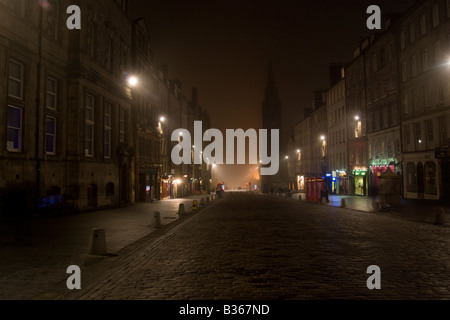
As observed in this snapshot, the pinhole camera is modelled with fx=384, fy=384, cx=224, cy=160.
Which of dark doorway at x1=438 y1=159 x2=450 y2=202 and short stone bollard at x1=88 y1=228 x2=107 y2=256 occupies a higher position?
dark doorway at x1=438 y1=159 x2=450 y2=202

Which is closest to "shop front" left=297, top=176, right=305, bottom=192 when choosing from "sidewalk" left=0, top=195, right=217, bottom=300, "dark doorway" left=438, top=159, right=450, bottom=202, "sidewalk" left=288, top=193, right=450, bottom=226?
"dark doorway" left=438, top=159, right=450, bottom=202

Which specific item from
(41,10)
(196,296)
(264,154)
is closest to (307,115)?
(264,154)

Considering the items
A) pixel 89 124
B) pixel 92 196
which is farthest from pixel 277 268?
pixel 89 124

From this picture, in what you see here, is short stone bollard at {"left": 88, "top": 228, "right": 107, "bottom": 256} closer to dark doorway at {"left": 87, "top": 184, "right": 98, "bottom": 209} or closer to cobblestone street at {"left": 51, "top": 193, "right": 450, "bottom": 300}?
cobblestone street at {"left": 51, "top": 193, "right": 450, "bottom": 300}

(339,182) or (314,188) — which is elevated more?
(339,182)

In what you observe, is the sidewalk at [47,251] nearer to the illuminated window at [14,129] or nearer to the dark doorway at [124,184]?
the illuminated window at [14,129]

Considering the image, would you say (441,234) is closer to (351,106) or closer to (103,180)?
(103,180)

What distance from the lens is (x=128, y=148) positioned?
32438 mm

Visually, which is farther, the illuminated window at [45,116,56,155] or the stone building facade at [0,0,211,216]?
the illuminated window at [45,116,56,155]

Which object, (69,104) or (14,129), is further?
(69,104)

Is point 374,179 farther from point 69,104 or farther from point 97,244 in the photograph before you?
point 97,244

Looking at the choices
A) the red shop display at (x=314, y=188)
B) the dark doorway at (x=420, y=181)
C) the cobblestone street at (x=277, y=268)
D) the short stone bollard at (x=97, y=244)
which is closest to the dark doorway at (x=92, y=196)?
the cobblestone street at (x=277, y=268)

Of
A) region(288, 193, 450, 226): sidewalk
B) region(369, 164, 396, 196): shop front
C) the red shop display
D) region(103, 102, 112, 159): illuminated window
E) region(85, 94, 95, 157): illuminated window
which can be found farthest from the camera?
region(369, 164, 396, 196): shop front

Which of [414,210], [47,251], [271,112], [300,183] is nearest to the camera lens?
[47,251]
